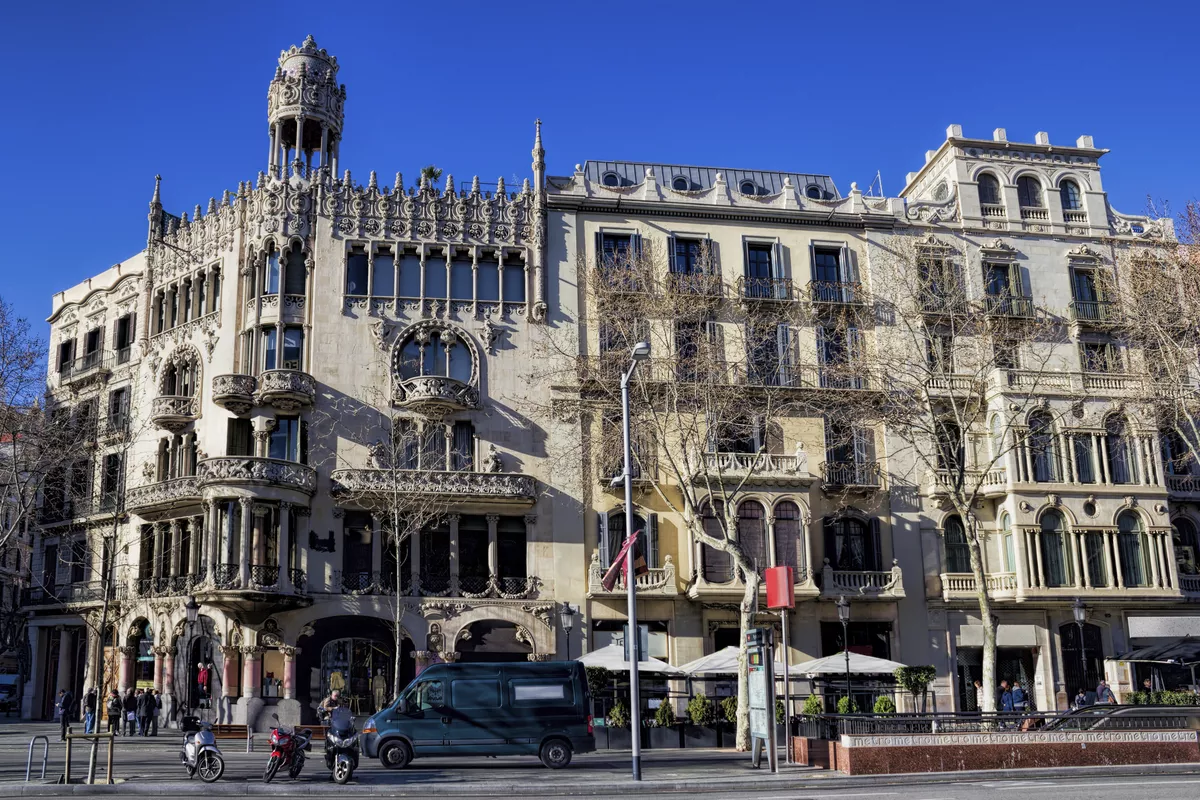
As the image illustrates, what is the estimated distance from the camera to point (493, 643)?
1639 inches

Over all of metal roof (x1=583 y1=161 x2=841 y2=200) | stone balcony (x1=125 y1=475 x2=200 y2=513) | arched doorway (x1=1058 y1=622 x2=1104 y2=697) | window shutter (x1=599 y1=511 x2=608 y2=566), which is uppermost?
metal roof (x1=583 y1=161 x2=841 y2=200)

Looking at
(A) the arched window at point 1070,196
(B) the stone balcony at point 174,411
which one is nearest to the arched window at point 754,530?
(A) the arched window at point 1070,196

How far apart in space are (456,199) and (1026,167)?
2427 cm

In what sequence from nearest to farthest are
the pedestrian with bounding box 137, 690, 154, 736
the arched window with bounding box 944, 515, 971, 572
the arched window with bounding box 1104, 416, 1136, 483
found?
the pedestrian with bounding box 137, 690, 154, 736 < the arched window with bounding box 1104, 416, 1136, 483 < the arched window with bounding box 944, 515, 971, 572

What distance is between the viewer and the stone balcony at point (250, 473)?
3994cm

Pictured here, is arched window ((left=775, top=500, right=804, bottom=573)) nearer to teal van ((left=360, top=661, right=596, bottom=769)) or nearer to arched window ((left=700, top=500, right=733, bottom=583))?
arched window ((left=700, top=500, right=733, bottom=583))

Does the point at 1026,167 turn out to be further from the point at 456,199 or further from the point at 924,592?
the point at 456,199

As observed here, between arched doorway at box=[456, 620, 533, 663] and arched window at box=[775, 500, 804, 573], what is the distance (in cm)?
988

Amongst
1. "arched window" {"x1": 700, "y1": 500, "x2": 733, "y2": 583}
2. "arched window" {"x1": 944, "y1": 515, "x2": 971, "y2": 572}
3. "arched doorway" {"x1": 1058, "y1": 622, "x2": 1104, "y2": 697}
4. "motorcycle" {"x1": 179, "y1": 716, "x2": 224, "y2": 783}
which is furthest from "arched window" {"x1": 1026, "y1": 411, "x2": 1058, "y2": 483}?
"motorcycle" {"x1": 179, "y1": 716, "x2": 224, "y2": 783}

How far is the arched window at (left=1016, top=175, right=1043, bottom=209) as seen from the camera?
162ft

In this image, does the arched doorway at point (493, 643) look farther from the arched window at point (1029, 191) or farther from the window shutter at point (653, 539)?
the arched window at point (1029, 191)

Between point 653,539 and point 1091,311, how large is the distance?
20.9 meters

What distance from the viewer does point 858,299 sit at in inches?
1828

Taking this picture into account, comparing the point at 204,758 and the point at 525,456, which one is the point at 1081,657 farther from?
the point at 204,758
